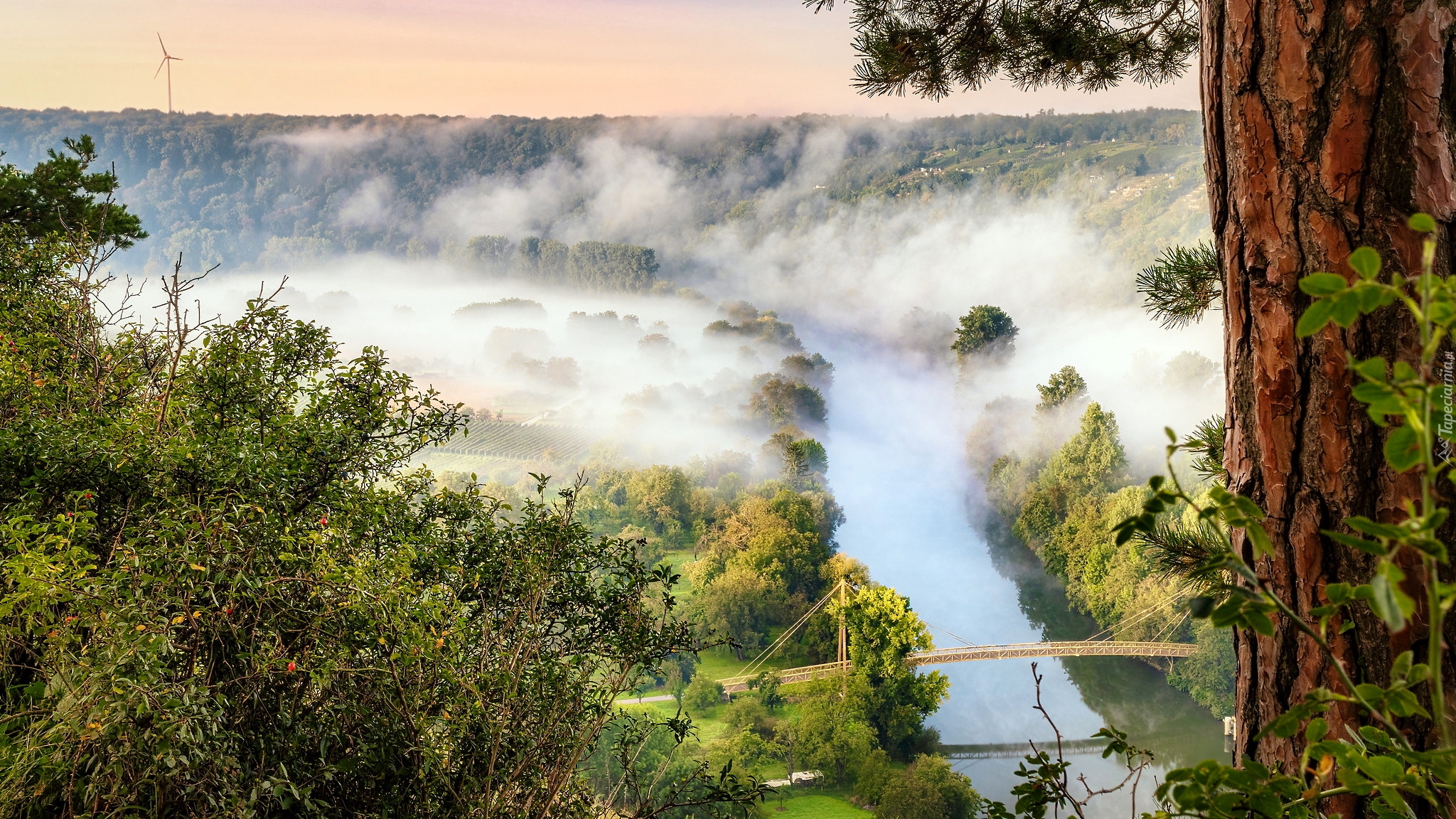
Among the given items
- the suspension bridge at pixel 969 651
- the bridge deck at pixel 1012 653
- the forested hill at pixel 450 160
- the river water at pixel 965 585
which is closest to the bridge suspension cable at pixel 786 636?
the suspension bridge at pixel 969 651

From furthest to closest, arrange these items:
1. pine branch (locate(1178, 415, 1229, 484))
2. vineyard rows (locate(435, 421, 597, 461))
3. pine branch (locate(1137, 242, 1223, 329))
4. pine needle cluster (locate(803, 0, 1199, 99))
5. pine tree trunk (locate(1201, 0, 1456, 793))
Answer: vineyard rows (locate(435, 421, 597, 461))
pine needle cluster (locate(803, 0, 1199, 99))
pine branch (locate(1137, 242, 1223, 329))
pine branch (locate(1178, 415, 1229, 484))
pine tree trunk (locate(1201, 0, 1456, 793))

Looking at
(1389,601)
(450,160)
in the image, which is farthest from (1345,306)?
(450,160)

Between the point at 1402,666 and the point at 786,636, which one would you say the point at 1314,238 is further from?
the point at 786,636

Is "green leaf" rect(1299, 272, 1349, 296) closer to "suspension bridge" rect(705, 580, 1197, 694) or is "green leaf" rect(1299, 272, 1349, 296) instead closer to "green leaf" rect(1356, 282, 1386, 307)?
"green leaf" rect(1356, 282, 1386, 307)

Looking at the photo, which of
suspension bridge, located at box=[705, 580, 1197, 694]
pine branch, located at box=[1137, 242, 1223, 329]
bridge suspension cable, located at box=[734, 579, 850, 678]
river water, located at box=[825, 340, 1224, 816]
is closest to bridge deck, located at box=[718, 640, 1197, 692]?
suspension bridge, located at box=[705, 580, 1197, 694]

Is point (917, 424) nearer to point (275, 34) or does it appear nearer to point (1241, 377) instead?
point (275, 34)

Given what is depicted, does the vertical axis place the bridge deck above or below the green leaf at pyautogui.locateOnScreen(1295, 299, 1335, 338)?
below

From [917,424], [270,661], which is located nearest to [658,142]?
[917,424]

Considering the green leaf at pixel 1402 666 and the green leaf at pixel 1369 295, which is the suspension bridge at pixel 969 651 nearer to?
the green leaf at pixel 1402 666
